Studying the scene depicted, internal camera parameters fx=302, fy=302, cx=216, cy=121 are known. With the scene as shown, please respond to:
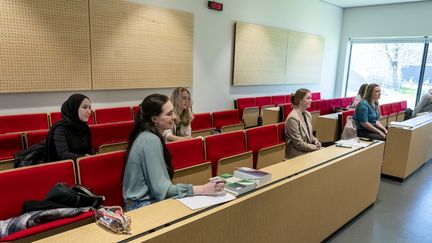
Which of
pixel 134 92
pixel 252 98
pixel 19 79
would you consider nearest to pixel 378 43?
pixel 252 98

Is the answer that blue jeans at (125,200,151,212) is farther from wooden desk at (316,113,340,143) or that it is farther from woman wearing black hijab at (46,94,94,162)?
wooden desk at (316,113,340,143)

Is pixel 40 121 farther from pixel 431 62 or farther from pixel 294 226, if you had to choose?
pixel 431 62

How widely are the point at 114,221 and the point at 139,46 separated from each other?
3.90 meters

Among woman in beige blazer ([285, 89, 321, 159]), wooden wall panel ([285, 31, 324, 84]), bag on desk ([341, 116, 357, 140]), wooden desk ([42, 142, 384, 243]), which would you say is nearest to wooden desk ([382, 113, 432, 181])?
bag on desk ([341, 116, 357, 140])

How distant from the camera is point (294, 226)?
2.16 metres

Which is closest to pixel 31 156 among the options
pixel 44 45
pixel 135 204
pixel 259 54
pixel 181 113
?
pixel 135 204

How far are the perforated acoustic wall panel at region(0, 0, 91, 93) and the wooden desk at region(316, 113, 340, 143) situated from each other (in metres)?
3.81

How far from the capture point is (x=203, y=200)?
1.63 metres

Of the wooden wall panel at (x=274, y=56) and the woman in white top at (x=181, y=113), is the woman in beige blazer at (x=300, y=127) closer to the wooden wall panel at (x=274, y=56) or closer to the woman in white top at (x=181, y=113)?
the woman in white top at (x=181, y=113)

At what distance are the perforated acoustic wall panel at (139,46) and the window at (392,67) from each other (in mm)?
6355

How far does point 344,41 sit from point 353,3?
48.2 inches

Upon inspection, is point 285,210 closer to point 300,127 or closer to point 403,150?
point 300,127

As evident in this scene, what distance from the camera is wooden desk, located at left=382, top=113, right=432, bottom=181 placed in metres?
4.19

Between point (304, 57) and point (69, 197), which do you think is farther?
point (304, 57)
